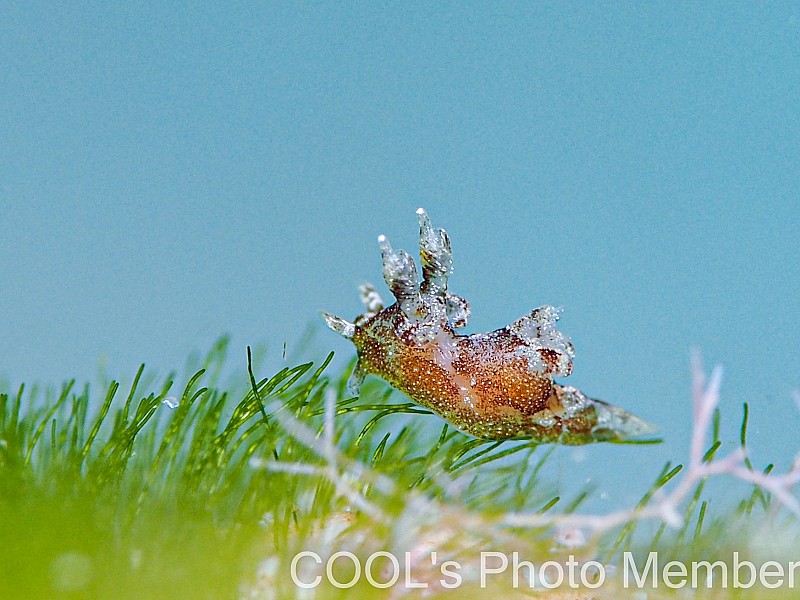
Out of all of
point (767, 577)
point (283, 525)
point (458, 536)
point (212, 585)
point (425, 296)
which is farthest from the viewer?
point (425, 296)

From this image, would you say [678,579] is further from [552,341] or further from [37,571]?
[37,571]

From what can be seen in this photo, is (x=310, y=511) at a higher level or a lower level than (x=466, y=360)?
lower

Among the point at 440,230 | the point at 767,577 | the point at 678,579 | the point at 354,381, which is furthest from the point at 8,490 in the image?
the point at 767,577

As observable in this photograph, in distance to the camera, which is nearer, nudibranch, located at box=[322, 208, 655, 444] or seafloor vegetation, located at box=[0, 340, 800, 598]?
seafloor vegetation, located at box=[0, 340, 800, 598]

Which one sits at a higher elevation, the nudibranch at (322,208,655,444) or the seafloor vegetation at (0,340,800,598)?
the nudibranch at (322,208,655,444)
